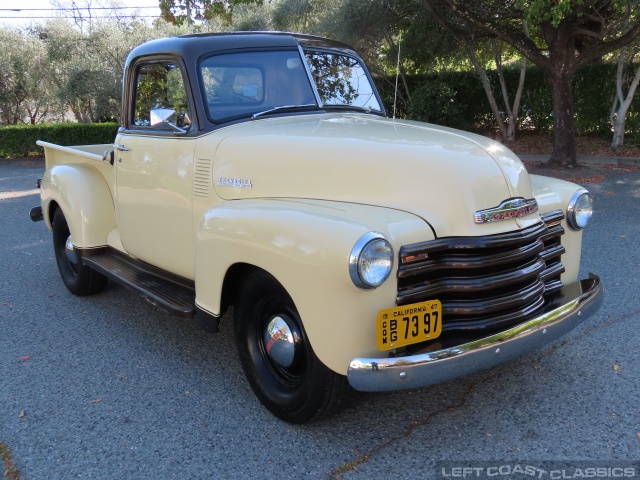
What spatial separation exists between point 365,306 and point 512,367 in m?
1.48

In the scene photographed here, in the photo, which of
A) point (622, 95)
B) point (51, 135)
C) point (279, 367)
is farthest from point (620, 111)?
point (51, 135)

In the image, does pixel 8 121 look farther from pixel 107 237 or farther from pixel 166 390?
pixel 166 390

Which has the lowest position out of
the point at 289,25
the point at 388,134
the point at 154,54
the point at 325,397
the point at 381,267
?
the point at 325,397

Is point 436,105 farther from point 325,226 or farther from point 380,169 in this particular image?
point 325,226

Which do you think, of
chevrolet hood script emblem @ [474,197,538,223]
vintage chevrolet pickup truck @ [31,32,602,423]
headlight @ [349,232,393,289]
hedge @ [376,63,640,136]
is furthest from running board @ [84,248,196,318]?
hedge @ [376,63,640,136]

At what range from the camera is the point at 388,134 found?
3.11 m

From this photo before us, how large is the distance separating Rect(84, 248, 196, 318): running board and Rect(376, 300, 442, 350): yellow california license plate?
1.33 m

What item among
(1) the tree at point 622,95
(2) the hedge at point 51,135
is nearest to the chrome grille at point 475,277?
(1) the tree at point 622,95

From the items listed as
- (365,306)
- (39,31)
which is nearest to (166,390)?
(365,306)

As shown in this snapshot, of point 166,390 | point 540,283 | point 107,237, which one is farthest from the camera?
point 107,237

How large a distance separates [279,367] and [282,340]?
0.70ft

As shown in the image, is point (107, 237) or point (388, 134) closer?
point (388, 134)

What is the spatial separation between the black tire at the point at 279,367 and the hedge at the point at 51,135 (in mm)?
16265

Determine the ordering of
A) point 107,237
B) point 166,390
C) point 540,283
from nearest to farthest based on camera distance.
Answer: point 540,283 → point 166,390 → point 107,237
